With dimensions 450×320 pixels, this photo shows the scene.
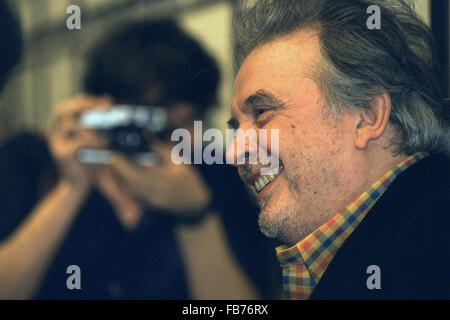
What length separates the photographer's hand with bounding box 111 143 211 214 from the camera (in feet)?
5.27

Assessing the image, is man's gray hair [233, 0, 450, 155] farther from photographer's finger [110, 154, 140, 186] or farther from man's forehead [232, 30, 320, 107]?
photographer's finger [110, 154, 140, 186]

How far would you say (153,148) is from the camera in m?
1.61

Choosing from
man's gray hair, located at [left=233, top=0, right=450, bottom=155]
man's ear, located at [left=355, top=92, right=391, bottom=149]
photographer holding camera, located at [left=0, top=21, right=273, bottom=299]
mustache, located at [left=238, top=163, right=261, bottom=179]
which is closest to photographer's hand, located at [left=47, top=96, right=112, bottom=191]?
photographer holding camera, located at [left=0, top=21, right=273, bottom=299]

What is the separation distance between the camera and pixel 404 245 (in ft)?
4.00

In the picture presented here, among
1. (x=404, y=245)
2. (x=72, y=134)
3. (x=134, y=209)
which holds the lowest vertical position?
(x=404, y=245)

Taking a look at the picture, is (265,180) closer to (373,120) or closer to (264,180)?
(264,180)

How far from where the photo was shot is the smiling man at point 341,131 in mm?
1287

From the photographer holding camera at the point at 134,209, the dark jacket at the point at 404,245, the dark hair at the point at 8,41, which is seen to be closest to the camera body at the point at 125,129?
the photographer holding camera at the point at 134,209

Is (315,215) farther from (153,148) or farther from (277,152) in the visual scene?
(153,148)

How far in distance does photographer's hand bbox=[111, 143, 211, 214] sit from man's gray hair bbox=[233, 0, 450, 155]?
422 mm

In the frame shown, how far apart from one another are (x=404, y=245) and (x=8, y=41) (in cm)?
128

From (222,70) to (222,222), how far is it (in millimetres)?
439

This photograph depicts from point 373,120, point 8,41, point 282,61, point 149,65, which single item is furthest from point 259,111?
point 8,41
